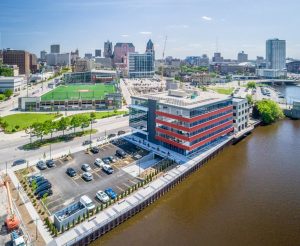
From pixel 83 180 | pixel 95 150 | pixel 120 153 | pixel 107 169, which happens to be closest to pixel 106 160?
pixel 120 153

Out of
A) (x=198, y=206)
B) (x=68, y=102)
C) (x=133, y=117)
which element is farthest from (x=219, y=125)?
(x=68, y=102)

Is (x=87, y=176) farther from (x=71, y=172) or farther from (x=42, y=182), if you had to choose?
(x=42, y=182)

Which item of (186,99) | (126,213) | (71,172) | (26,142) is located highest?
(186,99)

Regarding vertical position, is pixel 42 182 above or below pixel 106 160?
below

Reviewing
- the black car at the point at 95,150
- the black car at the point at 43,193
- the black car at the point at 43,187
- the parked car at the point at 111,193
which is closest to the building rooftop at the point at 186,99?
the black car at the point at 95,150

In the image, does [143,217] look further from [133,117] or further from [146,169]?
[133,117]

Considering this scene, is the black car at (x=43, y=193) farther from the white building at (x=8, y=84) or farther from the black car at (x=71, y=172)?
the white building at (x=8, y=84)

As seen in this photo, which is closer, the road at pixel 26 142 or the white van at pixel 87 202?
the white van at pixel 87 202
